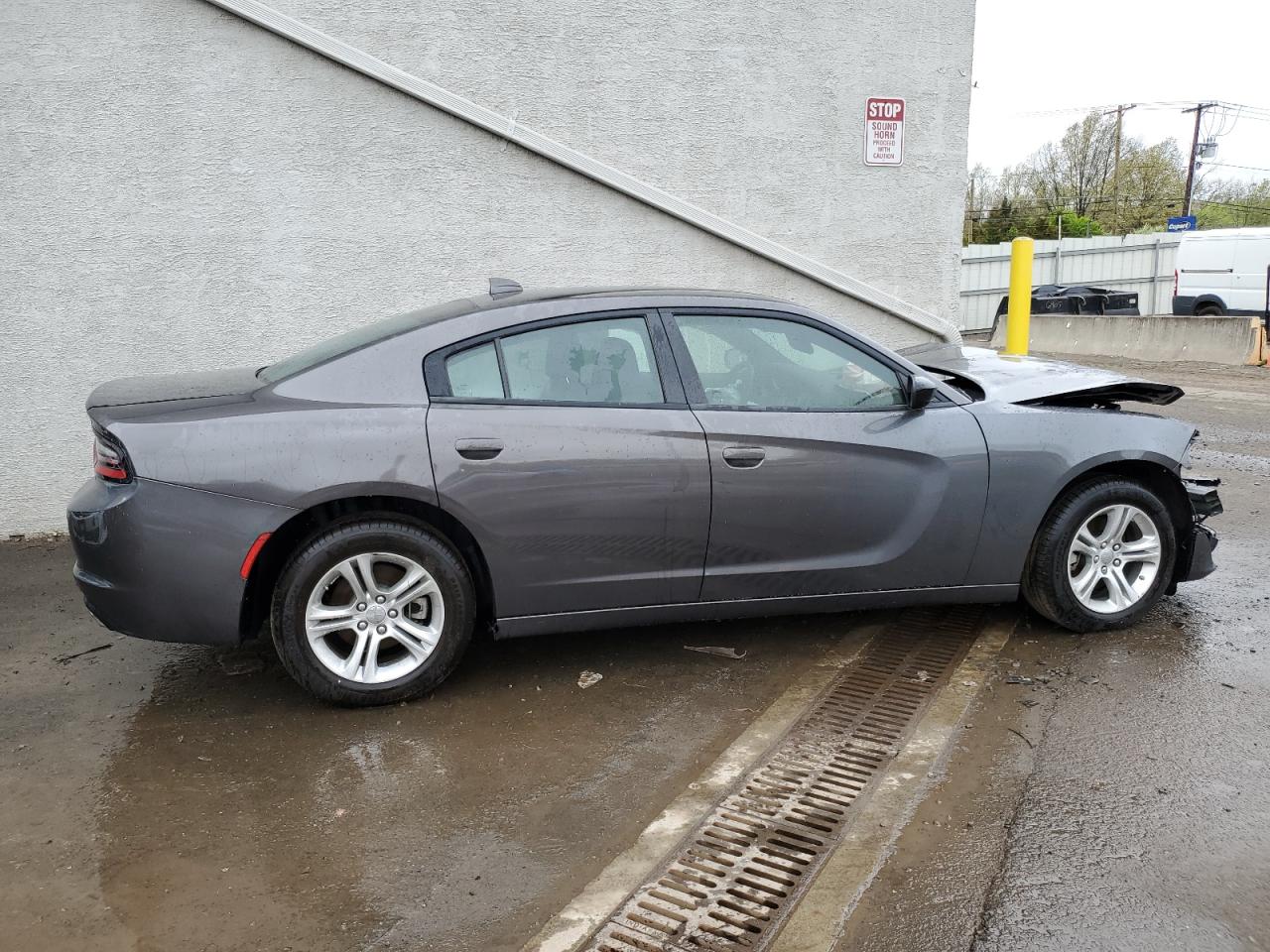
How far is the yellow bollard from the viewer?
9477 millimetres

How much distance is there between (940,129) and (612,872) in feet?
21.6

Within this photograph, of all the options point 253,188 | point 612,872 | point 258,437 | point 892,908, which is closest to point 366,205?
point 253,188

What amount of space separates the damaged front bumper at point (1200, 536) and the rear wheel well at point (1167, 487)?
2 cm

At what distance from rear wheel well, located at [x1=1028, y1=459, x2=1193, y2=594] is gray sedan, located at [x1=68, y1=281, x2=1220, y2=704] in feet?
0.04

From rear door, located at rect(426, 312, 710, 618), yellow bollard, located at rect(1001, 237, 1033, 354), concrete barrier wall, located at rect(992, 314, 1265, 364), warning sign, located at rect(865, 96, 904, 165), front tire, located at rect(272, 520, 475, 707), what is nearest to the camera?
front tire, located at rect(272, 520, 475, 707)

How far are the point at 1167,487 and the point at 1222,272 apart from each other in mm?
18189

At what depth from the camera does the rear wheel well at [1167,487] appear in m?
4.80

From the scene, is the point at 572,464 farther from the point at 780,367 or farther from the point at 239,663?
the point at 239,663

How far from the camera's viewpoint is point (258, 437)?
13.0ft

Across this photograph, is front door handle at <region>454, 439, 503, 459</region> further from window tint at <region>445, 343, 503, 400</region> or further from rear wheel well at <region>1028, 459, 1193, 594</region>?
rear wheel well at <region>1028, 459, 1193, 594</region>

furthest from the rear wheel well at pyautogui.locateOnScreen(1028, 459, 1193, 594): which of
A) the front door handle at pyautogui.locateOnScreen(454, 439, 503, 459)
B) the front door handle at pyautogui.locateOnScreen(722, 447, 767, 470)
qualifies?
the front door handle at pyautogui.locateOnScreen(454, 439, 503, 459)

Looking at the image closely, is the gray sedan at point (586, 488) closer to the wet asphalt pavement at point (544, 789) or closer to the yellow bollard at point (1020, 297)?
the wet asphalt pavement at point (544, 789)

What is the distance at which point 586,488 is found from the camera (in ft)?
13.6

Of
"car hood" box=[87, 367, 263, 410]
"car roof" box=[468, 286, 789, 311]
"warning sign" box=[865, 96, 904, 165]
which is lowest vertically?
"car hood" box=[87, 367, 263, 410]
